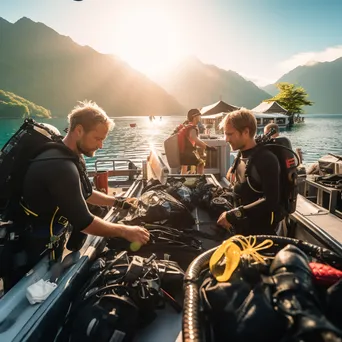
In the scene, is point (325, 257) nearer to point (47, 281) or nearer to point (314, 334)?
point (314, 334)

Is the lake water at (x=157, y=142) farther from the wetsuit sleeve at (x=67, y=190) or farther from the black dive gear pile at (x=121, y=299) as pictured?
the black dive gear pile at (x=121, y=299)

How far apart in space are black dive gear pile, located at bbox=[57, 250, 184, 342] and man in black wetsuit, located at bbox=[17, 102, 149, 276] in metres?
0.29

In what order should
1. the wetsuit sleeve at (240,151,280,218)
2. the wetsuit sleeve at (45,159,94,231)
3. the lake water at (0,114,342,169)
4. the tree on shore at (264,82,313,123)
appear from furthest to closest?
the tree on shore at (264,82,313,123) → the lake water at (0,114,342,169) → the wetsuit sleeve at (240,151,280,218) → the wetsuit sleeve at (45,159,94,231)

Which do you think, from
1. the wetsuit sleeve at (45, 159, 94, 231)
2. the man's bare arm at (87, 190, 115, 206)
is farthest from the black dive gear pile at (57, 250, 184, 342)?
the man's bare arm at (87, 190, 115, 206)

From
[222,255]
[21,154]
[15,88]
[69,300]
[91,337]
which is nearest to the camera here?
[91,337]

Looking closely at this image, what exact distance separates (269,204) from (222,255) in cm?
117

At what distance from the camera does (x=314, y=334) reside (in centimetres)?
92

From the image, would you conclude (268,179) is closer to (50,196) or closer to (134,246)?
(134,246)

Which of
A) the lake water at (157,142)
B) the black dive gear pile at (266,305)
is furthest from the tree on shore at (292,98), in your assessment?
the black dive gear pile at (266,305)

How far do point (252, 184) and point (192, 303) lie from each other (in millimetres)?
1629

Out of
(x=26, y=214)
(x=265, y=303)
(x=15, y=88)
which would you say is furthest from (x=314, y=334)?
(x=15, y=88)

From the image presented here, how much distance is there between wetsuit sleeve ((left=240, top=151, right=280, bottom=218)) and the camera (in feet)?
8.08

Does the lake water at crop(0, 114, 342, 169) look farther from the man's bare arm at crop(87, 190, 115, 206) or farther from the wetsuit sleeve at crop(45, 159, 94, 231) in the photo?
the wetsuit sleeve at crop(45, 159, 94, 231)

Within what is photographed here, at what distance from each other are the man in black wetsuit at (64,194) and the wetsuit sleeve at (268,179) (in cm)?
110
